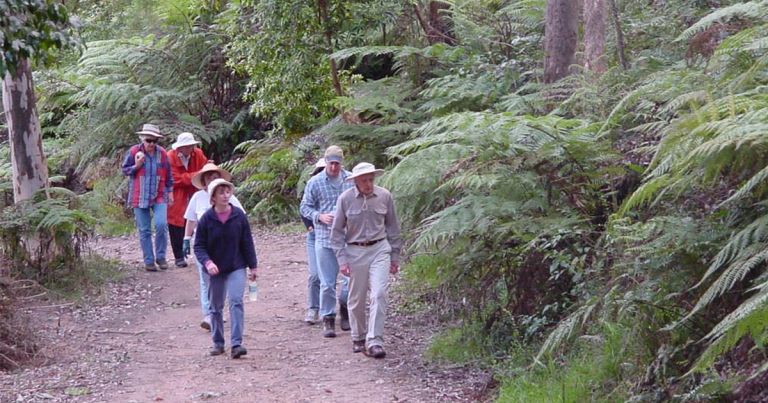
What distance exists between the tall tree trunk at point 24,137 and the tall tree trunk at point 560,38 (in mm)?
6692

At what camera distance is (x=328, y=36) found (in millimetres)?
17172

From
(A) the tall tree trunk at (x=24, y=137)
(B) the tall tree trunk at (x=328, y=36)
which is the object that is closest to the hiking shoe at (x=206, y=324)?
(A) the tall tree trunk at (x=24, y=137)

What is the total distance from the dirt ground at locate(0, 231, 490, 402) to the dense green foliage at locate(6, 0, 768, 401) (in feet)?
1.90

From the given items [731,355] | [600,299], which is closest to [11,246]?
[600,299]

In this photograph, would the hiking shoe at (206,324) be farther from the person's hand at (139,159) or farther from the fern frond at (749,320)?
the fern frond at (749,320)

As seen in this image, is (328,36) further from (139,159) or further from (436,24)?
(139,159)

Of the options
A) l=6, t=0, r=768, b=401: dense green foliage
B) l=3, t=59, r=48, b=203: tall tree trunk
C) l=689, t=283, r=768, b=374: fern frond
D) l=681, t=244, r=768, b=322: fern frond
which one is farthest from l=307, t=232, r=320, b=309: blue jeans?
l=689, t=283, r=768, b=374: fern frond

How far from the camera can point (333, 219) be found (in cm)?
1000

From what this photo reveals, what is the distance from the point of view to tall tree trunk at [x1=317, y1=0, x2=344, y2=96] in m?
16.9

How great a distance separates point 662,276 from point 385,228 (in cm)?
327

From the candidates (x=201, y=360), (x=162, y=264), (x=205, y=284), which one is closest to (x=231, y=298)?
(x=201, y=360)

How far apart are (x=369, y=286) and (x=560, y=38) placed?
4863mm

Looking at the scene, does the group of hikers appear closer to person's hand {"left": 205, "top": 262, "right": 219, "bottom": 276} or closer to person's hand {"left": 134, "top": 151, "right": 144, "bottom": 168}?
person's hand {"left": 205, "top": 262, "right": 219, "bottom": 276}

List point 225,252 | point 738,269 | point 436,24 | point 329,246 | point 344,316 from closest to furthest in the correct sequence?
point 738,269, point 225,252, point 329,246, point 344,316, point 436,24
